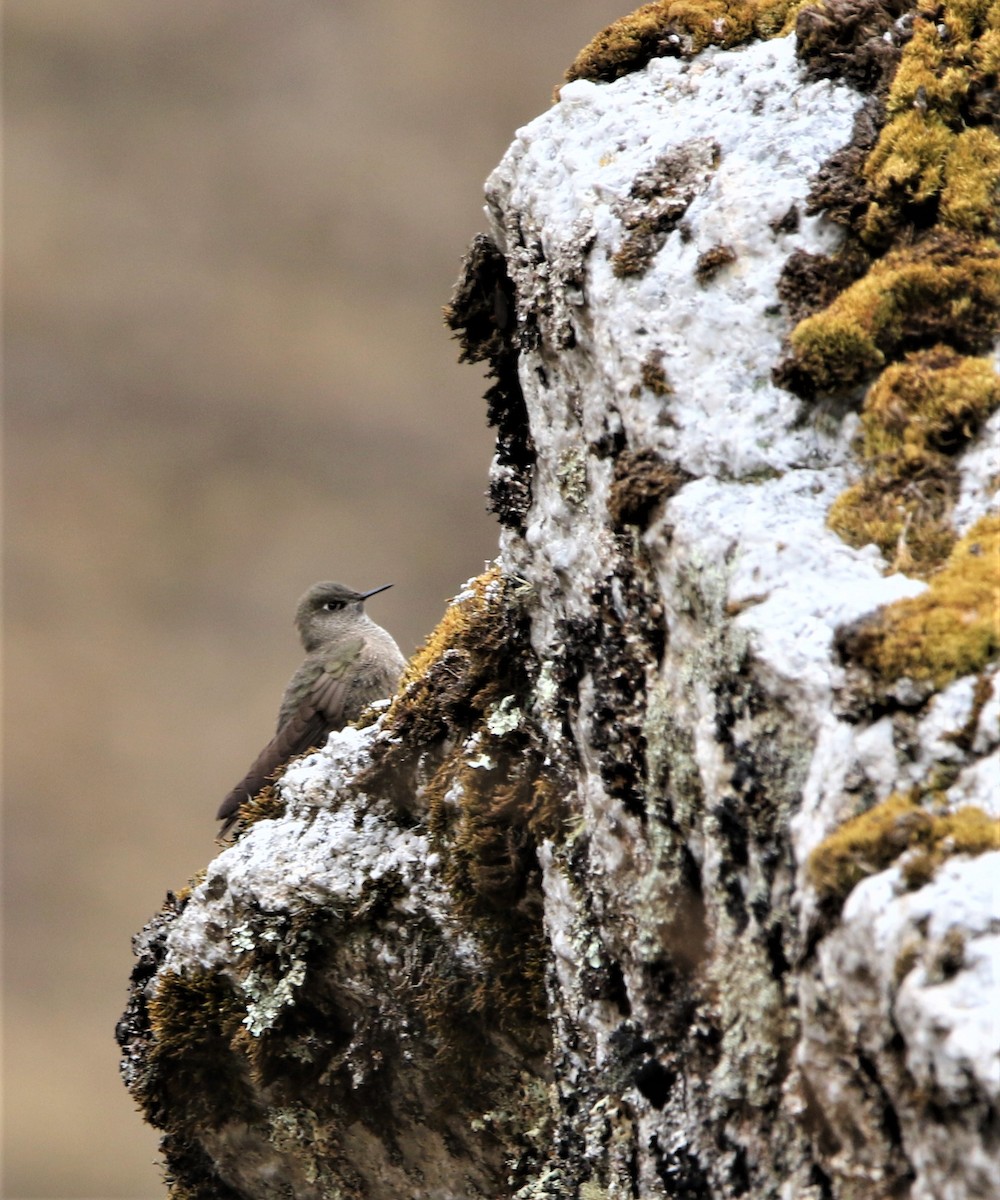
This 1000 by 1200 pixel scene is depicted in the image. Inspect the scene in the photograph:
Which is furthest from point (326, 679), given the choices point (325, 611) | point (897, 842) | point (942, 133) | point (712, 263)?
point (897, 842)

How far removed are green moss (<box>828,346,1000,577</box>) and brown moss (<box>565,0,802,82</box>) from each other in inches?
51.8

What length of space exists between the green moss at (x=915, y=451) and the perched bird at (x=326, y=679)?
3371 mm

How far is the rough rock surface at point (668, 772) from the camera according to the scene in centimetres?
213

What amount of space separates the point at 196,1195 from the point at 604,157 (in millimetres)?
3327

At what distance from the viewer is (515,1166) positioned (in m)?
3.56

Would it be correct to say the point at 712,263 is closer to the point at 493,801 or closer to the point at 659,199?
the point at 659,199

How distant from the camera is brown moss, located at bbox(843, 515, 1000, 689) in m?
2.25

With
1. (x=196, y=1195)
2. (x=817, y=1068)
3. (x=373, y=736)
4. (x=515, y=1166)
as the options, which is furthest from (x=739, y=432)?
(x=196, y=1195)

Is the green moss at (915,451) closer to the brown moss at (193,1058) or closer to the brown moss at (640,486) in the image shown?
the brown moss at (640,486)

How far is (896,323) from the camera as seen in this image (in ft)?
9.29

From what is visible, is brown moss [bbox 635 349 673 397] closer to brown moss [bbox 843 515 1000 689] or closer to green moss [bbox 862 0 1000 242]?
green moss [bbox 862 0 1000 242]

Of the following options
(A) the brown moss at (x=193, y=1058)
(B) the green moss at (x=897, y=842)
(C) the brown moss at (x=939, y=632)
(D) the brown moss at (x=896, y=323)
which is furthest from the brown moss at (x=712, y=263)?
(A) the brown moss at (x=193, y=1058)

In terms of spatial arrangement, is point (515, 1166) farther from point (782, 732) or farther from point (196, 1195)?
point (782, 732)

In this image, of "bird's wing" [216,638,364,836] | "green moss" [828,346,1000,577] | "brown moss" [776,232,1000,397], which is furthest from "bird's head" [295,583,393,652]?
"green moss" [828,346,1000,577]
